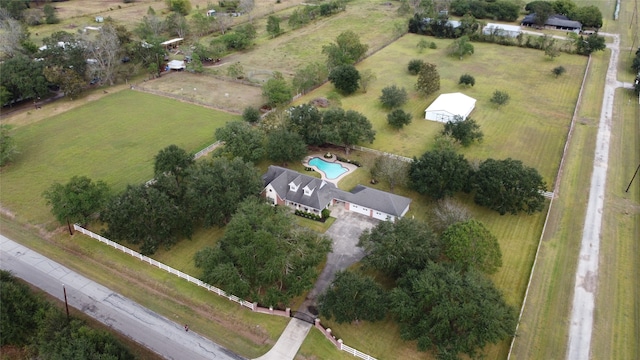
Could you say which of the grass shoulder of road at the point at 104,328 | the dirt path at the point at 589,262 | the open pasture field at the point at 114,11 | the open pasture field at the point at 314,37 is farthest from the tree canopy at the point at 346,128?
the open pasture field at the point at 114,11

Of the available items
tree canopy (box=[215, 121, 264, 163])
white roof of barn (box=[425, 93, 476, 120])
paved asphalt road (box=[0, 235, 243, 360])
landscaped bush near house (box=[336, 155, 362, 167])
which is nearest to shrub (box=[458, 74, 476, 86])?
white roof of barn (box=[425, 93, 476, 120])

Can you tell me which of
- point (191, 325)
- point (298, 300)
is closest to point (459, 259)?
point (298, 300)

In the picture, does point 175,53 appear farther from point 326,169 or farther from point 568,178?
point 568,178

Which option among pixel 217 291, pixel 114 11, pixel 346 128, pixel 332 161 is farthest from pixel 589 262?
pixel 114 11

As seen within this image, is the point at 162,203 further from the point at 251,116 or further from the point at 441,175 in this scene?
the point at 441,175

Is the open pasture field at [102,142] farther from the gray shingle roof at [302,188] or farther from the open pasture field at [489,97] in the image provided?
the open pasture field at [489,97]
